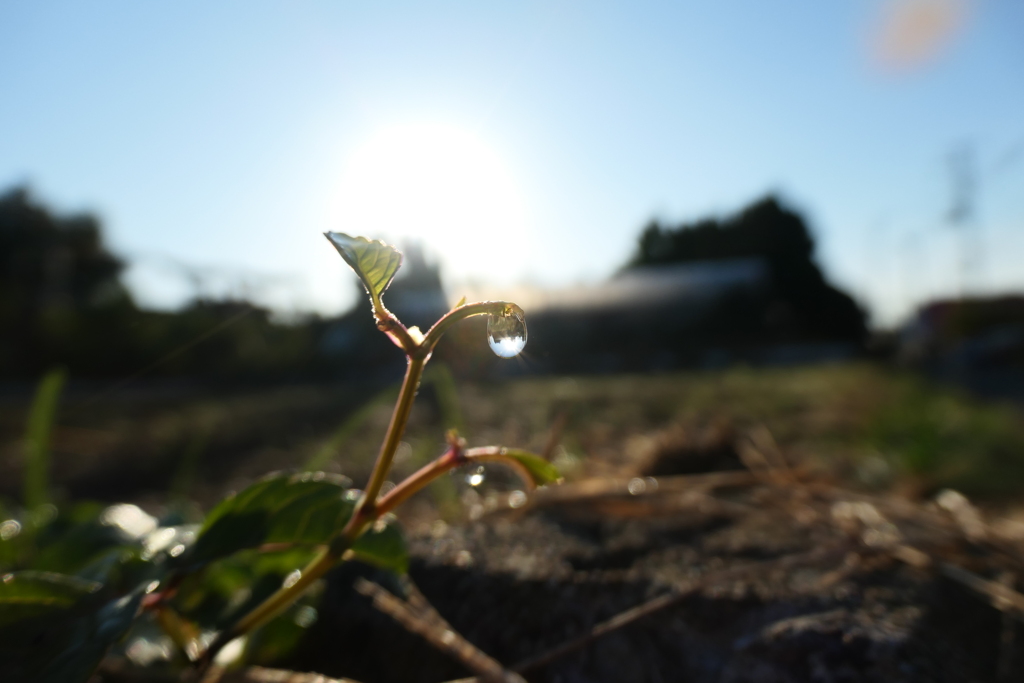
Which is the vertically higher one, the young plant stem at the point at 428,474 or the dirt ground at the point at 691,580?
the young plant stem at the point at 428,474

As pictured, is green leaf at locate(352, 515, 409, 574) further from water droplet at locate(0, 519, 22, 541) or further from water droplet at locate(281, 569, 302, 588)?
water droplet at locate(0, 519, 22, 541)

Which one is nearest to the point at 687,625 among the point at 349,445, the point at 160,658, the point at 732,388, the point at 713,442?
the point at 160,658

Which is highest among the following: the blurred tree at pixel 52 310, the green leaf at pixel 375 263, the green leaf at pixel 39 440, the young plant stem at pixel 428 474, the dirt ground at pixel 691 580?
the blurred tree at pixel 52 310

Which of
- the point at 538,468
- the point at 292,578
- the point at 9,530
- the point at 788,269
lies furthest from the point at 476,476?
the point at 788,269

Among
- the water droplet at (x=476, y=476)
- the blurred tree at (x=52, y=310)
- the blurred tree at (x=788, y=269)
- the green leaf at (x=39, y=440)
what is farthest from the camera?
the blurred tree at (x=788, y=269)

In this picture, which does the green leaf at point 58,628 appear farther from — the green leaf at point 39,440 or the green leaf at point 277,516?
the green leaf at point 39,440

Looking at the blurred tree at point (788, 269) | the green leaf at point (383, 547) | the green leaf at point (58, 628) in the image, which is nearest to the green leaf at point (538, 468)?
the green leaf at point (383, 547)

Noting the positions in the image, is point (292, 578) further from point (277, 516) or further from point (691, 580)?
point (691, 580)

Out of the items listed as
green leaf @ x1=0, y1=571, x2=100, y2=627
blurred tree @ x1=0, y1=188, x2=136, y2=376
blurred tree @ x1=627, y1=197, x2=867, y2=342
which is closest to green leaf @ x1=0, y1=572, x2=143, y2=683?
green leaf @ x1=0, y1=571, x2=100, y2=627

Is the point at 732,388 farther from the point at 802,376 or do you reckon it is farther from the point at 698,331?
the point at 698,331
